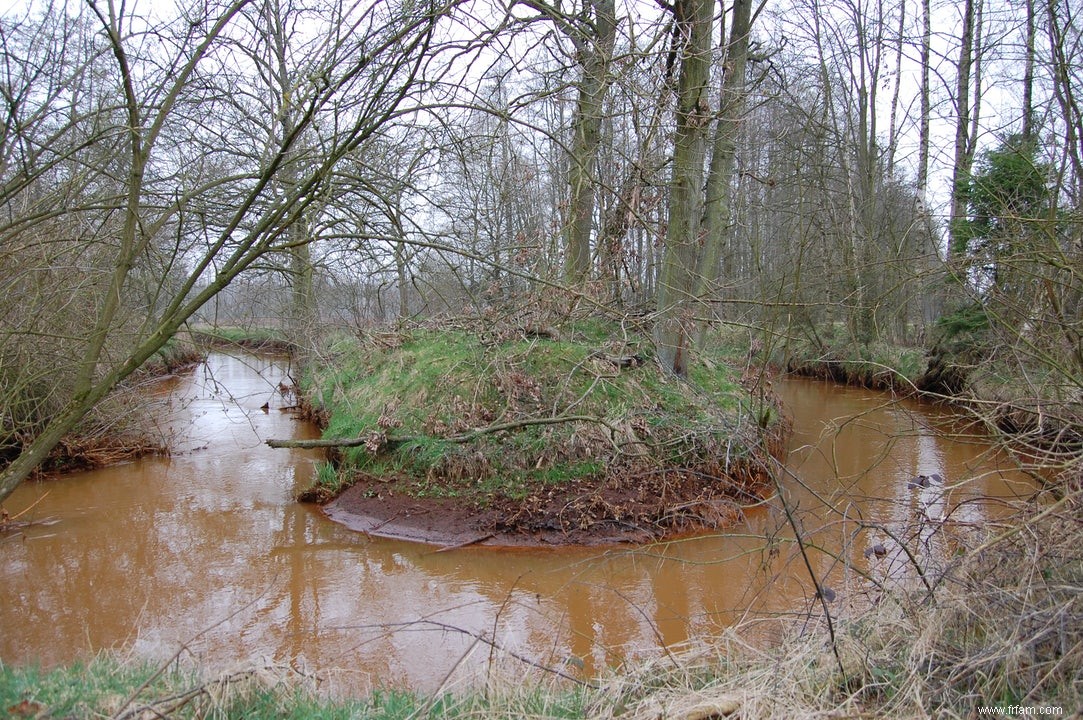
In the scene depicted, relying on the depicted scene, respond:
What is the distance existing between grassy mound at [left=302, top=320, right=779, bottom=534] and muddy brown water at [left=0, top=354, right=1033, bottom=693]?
1.97 ft

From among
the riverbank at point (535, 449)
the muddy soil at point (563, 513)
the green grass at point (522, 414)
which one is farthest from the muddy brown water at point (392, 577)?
the green grass at point (522, 414)

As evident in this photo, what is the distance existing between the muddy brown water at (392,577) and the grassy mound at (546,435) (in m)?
0.60

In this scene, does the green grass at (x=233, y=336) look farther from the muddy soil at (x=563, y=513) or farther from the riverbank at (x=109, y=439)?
the muddy soil at (x=563, y=513)

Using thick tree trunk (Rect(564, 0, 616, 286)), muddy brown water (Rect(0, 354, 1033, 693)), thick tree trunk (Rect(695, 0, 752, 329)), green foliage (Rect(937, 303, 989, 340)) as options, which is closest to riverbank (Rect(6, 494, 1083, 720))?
muddy brown water (Rect(0, 354, 1033, 693))

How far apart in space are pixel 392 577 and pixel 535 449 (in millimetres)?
2351

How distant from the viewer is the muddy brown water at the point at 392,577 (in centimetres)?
448

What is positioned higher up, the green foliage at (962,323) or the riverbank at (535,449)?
the green foliage at (962,323)

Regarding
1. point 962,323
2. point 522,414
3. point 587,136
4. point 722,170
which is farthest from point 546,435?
point 962,323

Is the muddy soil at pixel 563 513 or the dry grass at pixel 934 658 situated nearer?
the dry grass at pixel 934 658

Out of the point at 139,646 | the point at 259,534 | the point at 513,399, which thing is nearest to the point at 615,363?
the point at 513,399

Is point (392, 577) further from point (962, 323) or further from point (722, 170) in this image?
point (962, 323)

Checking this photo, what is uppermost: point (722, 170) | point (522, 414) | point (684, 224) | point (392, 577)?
point (722, 170)

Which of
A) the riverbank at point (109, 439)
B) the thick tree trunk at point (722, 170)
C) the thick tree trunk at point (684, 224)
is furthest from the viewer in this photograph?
the riverbank at point (109, 439)

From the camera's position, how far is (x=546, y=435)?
8250mm
